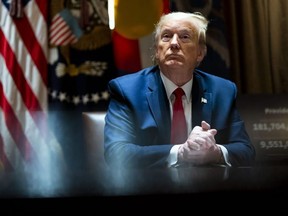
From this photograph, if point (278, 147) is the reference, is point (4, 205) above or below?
above

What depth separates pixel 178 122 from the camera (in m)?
0.96

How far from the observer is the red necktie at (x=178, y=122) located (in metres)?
0.94

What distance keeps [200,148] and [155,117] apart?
0.14 meters

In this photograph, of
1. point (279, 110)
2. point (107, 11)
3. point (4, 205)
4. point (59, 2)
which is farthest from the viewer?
point (59, 2)

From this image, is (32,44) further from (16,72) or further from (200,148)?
(200,148)

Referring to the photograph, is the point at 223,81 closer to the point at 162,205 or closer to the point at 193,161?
the point at 193,161

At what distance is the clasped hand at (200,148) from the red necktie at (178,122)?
1.1 inches

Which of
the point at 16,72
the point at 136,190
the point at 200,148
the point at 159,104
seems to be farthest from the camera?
the point at 16,72

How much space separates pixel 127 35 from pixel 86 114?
10.9 inches

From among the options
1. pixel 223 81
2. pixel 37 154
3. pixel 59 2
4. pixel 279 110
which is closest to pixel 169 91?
pixel 223 81

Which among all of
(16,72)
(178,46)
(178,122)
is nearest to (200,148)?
(178,122)

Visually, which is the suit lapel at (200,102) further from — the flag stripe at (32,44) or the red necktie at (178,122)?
the flag stripe at (32,44)

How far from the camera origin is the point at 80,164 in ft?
2.89

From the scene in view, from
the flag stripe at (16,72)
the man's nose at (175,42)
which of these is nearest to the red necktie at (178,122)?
the man's nose at (175,42)
